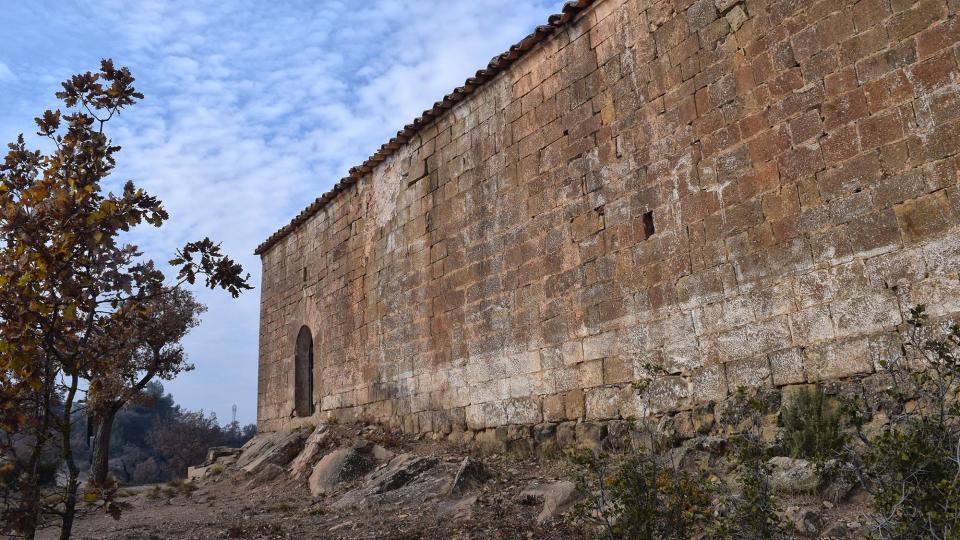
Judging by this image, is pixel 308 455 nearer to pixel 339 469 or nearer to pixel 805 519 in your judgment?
pixel 339 469

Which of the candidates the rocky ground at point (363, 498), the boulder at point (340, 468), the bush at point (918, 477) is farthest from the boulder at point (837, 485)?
the boulder at point (340, 468)

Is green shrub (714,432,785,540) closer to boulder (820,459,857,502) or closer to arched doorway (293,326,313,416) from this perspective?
boulder (820,459,857,502)

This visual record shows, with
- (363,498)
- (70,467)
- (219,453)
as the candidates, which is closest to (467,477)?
(363,498)

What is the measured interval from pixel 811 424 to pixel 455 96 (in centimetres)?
591

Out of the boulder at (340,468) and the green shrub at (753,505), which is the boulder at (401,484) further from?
the green shrub at (753,505)

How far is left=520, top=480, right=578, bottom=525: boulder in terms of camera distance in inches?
210

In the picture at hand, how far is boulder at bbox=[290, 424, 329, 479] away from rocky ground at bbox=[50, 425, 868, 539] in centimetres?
2

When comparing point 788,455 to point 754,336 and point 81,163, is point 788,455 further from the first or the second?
point 81,163

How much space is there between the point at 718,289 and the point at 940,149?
188 centimetres

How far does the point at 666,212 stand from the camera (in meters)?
6.37

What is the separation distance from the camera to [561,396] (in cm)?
712

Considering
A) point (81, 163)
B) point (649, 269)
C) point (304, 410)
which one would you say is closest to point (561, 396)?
point (649, 269)

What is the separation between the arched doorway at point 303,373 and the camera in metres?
12.5

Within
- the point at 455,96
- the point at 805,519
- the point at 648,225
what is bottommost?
the point at 805,519
